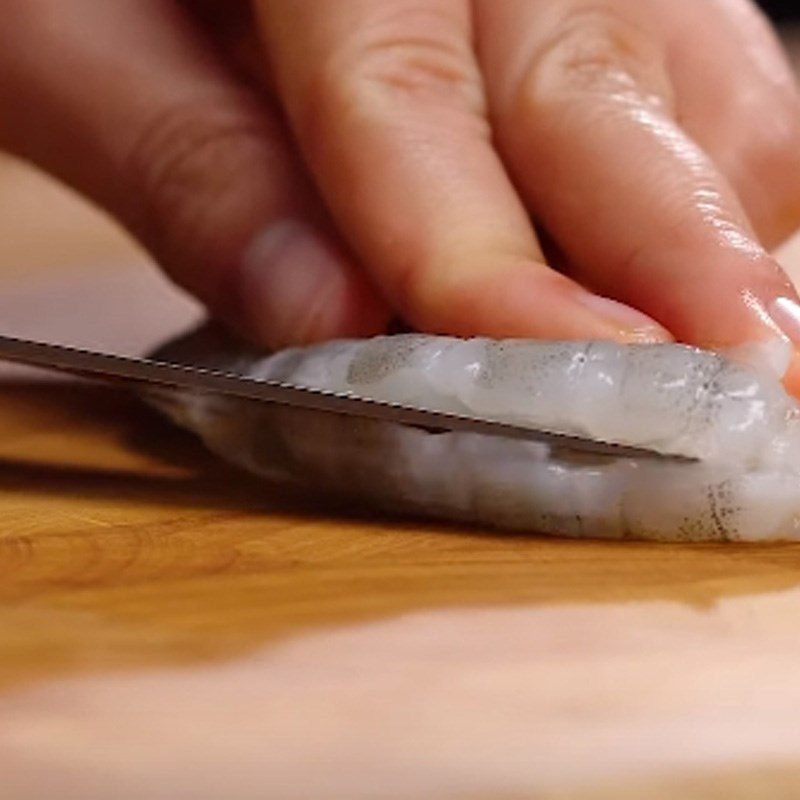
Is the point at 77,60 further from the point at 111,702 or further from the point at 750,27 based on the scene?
the point at 111,702

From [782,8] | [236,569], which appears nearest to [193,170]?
[236,569]

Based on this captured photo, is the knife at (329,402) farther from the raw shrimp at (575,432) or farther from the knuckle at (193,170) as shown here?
the knuckle at (193,170)

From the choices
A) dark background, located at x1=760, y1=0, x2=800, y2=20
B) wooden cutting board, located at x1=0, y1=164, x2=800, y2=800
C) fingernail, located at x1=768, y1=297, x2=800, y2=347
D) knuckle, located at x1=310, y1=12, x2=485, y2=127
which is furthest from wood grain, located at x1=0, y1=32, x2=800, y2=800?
dark background, located at x1=760, y1=0, x2=800, y2=20

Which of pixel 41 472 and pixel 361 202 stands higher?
pixel 361 202

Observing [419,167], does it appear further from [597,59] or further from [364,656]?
[364,656]

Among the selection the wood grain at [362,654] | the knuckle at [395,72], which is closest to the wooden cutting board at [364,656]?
the wood grain at [362,654]

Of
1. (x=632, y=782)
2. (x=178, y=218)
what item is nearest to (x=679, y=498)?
(x=632, y=782)
